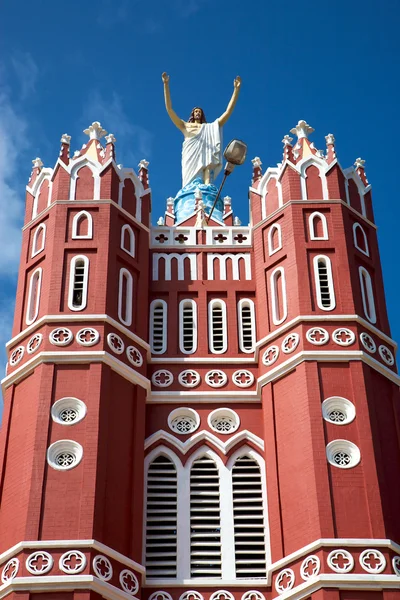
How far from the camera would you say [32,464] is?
2653 centimetres

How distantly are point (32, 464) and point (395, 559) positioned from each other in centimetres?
741

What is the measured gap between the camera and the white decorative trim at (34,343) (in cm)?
2905

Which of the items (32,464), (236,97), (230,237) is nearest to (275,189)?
(230,237)

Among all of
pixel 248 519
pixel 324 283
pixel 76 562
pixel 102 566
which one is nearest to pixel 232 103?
pixel 324 283

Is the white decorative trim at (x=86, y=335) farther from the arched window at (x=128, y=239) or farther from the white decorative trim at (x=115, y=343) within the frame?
the arched window at (x=128, y=239)

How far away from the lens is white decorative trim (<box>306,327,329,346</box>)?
95.1ft

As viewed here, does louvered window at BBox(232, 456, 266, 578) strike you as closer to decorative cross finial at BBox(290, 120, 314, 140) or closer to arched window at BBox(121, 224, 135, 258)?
arched window at BBox(121, 224, 135, 258)

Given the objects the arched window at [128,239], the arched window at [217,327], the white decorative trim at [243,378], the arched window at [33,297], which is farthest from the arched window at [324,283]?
the arched window at [33,297]

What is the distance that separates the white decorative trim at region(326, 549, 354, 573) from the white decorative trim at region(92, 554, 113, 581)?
4.17 meters

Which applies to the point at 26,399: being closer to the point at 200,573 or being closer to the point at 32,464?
the point at 32,464

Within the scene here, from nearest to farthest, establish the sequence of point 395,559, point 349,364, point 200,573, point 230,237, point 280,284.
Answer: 1. point 395,559
2. point 200,573
3. point 349,364
4. point 280,284
5. point 230,237

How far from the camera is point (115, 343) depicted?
29.2 meters

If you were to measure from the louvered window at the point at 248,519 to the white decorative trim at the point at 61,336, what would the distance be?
458cm

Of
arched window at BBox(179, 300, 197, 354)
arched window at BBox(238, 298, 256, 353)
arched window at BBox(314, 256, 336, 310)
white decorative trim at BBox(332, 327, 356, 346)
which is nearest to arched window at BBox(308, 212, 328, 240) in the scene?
arched window at BBox(314, 256, 336, 310)
